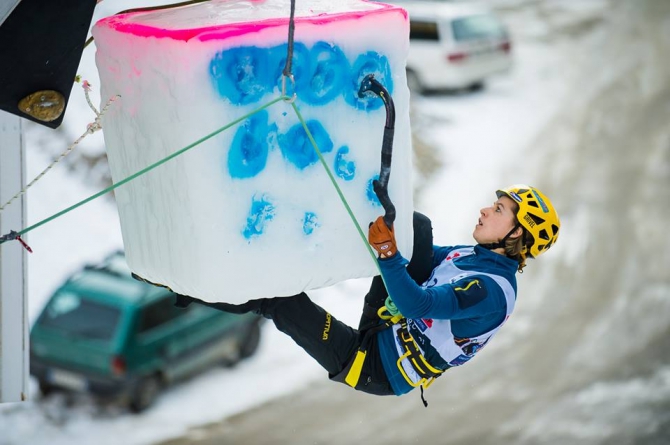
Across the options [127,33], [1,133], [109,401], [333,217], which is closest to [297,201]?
[333,217]

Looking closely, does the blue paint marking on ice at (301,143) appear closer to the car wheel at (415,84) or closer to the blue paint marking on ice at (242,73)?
the blue paint marking on ice at (242,73)

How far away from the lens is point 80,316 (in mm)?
9742

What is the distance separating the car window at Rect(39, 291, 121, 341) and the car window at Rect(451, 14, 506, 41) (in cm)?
1111

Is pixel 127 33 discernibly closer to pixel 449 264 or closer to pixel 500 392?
pixel 449 264

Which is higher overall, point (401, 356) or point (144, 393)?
point (144, 393)

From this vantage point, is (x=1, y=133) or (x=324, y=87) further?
(x=1, y=133)

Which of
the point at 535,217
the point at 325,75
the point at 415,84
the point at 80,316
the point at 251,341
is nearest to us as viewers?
the point at 325,75

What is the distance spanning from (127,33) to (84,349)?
6.40 metres

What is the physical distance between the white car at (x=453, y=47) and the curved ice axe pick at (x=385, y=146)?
589 inches

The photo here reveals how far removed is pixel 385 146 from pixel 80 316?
21.5 feet

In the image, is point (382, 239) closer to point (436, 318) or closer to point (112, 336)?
point (436, 318)

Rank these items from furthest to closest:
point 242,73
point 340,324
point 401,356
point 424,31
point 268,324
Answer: point 424,31 → point 268,324 → point 340,324 → point 401,356 → point 242,73

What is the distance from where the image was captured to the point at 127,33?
382cm

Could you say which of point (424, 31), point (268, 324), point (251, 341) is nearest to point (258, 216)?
point (251, 341)
